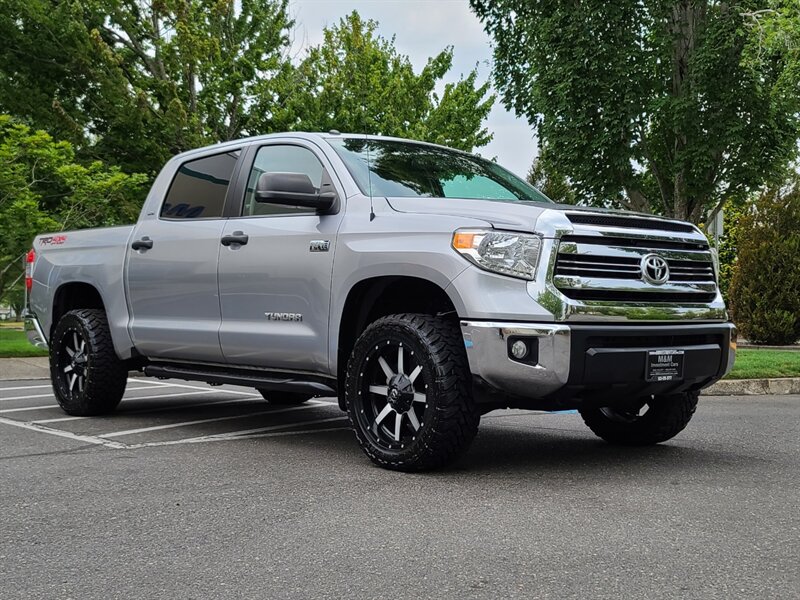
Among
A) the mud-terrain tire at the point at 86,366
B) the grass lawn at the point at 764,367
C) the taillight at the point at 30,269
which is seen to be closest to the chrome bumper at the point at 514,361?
the mud-terrain tire at the point at 86,366

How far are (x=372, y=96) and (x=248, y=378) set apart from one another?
2011 centimetres

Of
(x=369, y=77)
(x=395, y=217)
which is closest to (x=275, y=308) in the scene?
(x=395, y=217)

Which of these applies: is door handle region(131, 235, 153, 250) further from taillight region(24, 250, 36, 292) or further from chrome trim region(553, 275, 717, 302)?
chrome trim region(553, 275, 717, 302)

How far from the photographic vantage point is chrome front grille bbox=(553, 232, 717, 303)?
4.98 m

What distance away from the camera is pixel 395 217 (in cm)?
548

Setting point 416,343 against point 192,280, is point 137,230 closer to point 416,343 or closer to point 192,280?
point 192,280

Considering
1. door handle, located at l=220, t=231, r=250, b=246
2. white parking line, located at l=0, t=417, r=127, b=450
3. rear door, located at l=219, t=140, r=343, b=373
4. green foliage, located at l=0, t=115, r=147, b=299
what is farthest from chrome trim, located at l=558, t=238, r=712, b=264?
green foliage, located at l=0, t=115, r=147, b=299

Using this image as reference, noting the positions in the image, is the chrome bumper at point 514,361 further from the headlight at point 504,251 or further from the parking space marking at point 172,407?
the parking space marking at point 172,407

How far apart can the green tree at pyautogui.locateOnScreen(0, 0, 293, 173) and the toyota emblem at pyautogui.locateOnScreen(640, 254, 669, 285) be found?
18.2 m

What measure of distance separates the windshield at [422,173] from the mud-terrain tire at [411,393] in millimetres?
1006

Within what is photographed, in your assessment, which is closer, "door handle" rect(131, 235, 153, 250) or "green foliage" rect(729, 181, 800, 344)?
"door handle" rect(131, 235, 153, 250)

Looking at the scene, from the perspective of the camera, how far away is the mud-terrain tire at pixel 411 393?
16.5 feet

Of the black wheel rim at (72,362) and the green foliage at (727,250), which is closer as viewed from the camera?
the black wheel rim at (72,362)

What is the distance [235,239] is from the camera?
639cm
